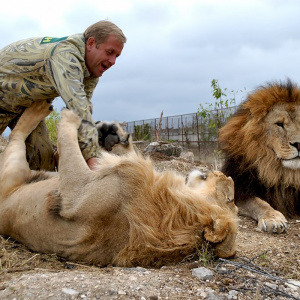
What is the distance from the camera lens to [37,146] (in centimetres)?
410

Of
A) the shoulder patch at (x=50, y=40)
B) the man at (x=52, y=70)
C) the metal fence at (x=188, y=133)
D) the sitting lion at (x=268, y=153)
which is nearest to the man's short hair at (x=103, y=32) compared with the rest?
the man at (x=52, y=70)

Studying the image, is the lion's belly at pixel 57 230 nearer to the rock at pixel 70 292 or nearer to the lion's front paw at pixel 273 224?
the rock at pixel 70 292

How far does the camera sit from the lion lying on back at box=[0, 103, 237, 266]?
2314 millimetres

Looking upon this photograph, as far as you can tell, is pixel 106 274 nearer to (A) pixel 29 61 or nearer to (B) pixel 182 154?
(A) pixel 29 61

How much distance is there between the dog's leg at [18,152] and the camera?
317 cm

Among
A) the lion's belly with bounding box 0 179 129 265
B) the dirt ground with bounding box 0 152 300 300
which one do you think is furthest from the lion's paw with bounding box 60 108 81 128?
the dirt ground with bounding box 0 152 300 300

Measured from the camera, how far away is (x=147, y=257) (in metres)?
2.34

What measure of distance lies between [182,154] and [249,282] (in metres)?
8.93

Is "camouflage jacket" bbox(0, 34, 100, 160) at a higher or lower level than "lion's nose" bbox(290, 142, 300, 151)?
higher

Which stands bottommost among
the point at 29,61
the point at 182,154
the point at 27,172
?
the point at 182,154

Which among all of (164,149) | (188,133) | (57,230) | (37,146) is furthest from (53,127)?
(188,133)

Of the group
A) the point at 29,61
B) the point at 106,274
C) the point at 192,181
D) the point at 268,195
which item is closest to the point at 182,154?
the point at 268,195

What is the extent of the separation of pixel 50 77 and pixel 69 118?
55 cm

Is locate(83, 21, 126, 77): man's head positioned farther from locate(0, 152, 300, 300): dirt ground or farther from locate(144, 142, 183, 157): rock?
locate(144, 142, 183, 157): rock
